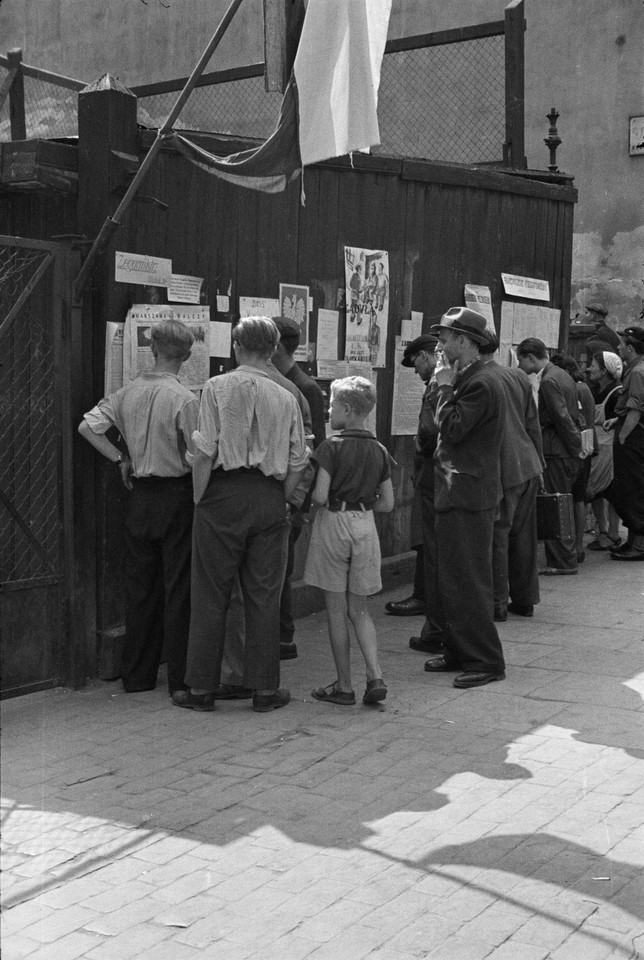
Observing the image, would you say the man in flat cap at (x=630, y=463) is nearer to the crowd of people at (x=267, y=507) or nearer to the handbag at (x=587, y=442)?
the handbag at (x=587, y=442)

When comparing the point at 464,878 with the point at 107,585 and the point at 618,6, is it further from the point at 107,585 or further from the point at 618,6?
the point at 618,6

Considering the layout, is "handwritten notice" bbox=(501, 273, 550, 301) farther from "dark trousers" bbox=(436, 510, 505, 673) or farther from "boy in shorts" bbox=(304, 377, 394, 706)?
"boy in shorts" bbox=(304, 377, 394, 706)

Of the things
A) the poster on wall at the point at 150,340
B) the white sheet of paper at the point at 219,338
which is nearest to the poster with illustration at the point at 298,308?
the white sheet of paper at the point at 219,338

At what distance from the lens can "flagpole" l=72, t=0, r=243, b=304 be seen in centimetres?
625

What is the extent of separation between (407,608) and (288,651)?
1.50 meters

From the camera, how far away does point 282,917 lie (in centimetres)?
406

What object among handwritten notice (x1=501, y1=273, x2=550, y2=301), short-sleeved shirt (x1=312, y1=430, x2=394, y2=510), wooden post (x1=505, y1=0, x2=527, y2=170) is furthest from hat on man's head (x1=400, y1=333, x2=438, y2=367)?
wooden post (x1=505, y1=0, x2=527, y2=170)

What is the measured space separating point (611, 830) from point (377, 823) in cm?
89

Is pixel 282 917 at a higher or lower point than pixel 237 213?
lower

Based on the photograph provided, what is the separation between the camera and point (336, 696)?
258 inches

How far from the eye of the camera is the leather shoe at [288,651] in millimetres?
7570

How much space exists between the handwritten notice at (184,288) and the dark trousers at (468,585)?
196cm

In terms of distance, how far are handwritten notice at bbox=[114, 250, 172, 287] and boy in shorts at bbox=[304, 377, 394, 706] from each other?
139 centimetres

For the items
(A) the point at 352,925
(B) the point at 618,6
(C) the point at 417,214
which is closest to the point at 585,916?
(A) the point at 352,925
